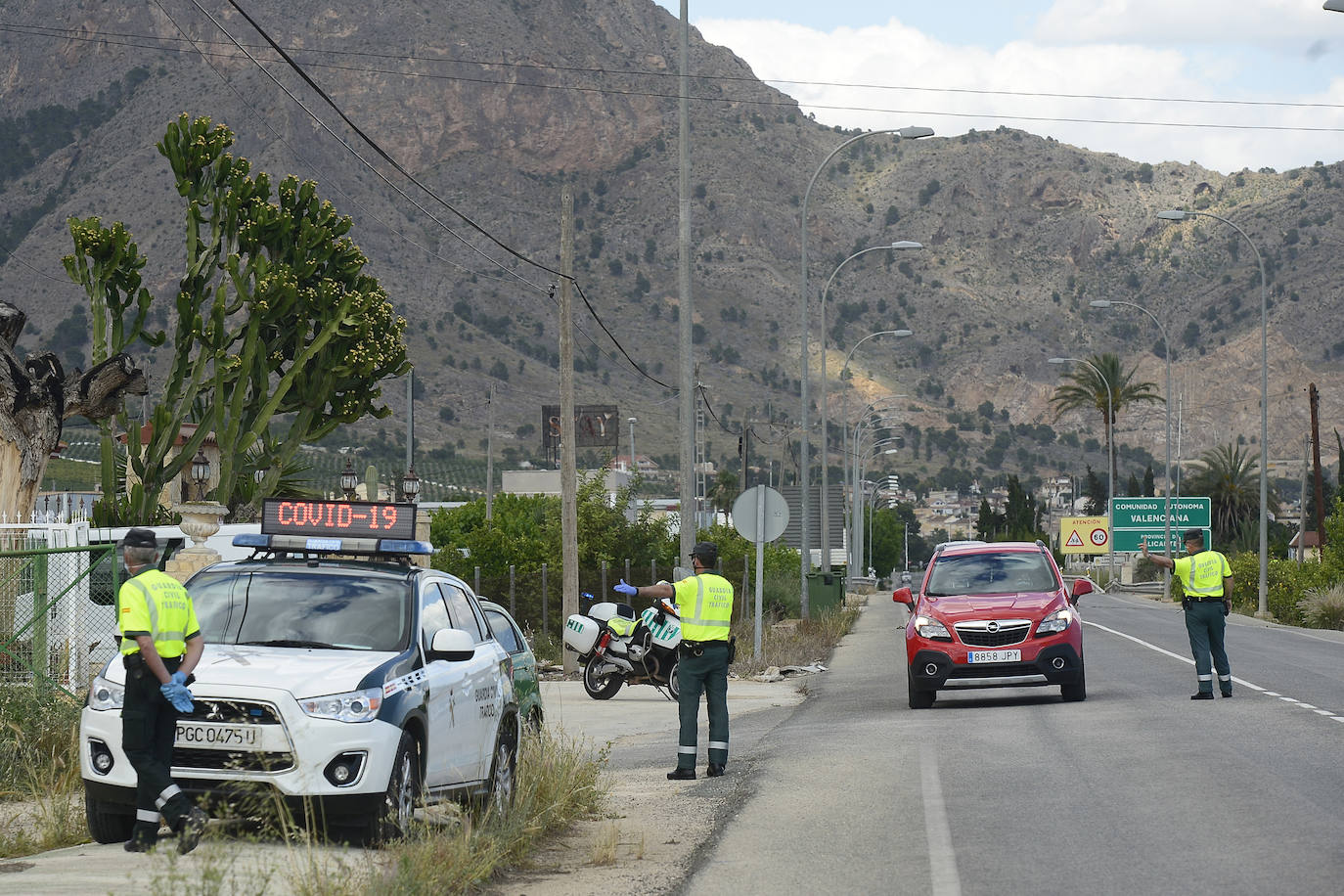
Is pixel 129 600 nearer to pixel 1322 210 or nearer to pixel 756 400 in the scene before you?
pixel 756 400

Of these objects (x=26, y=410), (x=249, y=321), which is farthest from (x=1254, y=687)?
(x=249, y=321)

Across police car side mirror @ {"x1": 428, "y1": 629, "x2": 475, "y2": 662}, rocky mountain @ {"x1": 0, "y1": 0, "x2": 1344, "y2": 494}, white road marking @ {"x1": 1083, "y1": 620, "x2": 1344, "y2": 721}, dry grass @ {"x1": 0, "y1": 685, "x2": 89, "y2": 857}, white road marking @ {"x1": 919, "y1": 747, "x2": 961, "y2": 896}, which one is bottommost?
white road marking @ {"x1": 919, "y1": 747, "x2": 961, "y2": 896}

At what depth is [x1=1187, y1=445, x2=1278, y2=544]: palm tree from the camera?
112 meters

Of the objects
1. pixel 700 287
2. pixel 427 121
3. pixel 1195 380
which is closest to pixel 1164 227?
pixel 1195 380

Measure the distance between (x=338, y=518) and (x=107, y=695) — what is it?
83.9 inches

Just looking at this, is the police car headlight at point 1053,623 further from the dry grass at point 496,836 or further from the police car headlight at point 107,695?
the police car headlight at point 107,695

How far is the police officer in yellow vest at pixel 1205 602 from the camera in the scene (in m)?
18.7

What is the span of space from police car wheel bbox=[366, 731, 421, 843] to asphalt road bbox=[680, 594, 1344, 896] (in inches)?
63.1

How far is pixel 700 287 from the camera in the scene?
167125mm

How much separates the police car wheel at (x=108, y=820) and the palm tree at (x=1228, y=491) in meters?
105

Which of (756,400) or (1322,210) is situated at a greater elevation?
(1322,210)

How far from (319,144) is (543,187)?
25627 mm

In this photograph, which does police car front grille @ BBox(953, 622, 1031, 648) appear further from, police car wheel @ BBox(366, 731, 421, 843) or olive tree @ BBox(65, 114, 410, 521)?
olive tree @ BBox(65, 114, 410, 521)

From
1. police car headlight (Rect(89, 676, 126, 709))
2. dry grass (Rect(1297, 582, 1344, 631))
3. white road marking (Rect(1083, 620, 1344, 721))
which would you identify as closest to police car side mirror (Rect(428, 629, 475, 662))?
police car headlight (Rect(89, 676, 126, 709))
